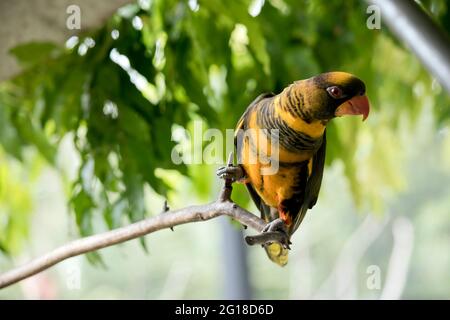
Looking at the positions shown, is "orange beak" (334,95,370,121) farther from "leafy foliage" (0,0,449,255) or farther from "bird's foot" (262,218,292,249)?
"leafy foliage" (0,0,449,255)

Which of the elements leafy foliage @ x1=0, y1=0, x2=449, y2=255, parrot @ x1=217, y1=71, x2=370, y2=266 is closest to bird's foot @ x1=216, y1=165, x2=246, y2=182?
parrot @ x1=217, y1=71, x2=370, y2=266

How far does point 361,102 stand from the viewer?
29 cm

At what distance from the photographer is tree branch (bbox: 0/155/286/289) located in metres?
0.32

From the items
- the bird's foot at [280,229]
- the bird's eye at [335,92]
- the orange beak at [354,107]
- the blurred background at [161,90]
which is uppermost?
the blurred background at [161,90]

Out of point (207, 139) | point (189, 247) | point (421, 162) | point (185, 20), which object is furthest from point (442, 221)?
point (207, 139)

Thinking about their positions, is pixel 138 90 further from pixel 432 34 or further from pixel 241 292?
pixel 241 292

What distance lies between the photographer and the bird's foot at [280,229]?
31cm

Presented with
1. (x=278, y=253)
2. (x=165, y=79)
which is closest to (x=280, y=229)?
(x=278, y=253)

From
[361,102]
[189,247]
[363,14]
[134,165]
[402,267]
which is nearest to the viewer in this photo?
[361,102]

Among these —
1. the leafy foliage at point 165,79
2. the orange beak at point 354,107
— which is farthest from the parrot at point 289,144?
the leafy foliage at point 165,79

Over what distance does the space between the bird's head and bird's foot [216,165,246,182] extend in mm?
63

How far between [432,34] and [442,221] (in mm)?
2130

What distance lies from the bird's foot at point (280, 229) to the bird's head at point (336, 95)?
58 millimetres

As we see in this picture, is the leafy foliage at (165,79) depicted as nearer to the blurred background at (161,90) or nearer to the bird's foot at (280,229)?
the blurred background at (161,90)
